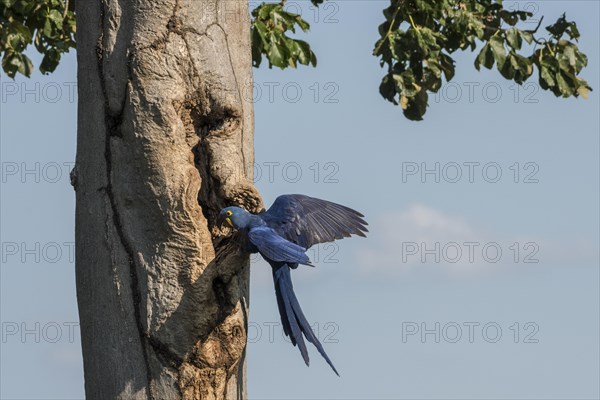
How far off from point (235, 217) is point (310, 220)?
2.08 feet

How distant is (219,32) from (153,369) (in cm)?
154

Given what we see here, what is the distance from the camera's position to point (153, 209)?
4.72m

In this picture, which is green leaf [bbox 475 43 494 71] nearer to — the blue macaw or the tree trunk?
the blue macaw

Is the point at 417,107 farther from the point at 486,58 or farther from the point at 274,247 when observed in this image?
the point at 274,247

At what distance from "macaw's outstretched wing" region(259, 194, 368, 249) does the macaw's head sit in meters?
0.30

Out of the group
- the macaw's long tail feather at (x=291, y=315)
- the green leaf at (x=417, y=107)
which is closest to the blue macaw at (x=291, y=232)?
the macaw's long tail feather at (x=291, y=315)

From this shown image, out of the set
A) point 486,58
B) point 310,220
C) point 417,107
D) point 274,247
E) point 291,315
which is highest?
point 486,58

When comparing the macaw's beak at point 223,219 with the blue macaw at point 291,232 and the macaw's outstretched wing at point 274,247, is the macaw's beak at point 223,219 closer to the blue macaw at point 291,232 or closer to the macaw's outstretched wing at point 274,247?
the blue macaw at point 291,232

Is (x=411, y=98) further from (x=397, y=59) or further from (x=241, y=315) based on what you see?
(x=241, y=315)

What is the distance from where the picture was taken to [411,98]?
7.64m

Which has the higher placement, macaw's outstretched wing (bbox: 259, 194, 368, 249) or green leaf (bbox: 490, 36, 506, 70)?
green leaf (bbox: 490, 36, 506, 70)

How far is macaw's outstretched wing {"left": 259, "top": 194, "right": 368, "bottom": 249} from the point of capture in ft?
17.0

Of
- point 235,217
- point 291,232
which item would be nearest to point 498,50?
point 291,232

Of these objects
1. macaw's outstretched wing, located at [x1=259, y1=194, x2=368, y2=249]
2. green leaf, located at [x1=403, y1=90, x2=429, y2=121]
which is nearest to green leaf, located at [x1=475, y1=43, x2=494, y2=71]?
Answer: green leaf, located at [x1=403, y1=90, x2=429, y2=121]
